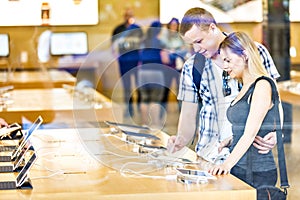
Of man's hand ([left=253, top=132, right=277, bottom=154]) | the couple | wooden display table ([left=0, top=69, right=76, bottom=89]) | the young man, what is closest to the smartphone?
the couple

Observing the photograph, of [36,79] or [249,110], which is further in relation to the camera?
[36,79]

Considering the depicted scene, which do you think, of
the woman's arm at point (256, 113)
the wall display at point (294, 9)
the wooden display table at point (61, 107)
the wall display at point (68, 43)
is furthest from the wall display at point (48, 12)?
the woman's arm at point (256, 113)

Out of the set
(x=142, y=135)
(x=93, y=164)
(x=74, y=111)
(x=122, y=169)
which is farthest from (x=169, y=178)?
(x=74, y=111)

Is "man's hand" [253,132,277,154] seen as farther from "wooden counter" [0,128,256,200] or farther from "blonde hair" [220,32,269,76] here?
"wooden counter" [0,128,256,200]

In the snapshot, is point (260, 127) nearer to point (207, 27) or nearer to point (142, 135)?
point (207, 27)

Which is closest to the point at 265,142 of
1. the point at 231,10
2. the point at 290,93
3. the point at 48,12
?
the point at 290,93

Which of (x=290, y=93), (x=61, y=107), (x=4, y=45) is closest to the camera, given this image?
(x=61, y=107)

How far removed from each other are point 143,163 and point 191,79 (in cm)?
65

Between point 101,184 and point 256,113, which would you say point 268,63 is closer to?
point 256,113

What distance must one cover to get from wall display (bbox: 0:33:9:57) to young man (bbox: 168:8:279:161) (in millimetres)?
6190

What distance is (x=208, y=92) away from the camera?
4562 mm

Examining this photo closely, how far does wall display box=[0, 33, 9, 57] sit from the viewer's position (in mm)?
10562

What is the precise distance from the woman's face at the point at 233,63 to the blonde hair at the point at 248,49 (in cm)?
2

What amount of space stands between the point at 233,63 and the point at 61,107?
2.97m
